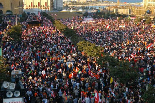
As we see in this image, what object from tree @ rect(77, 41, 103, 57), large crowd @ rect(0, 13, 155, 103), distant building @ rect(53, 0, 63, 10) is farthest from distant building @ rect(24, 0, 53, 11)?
tree @ rect(77, 41, 103, 57)

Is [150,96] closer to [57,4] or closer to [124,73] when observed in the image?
[124,73]

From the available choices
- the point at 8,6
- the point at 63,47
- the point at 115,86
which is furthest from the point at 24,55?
the point at 8,6

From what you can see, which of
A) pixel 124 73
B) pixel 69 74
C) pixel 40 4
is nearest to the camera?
pixel 124 73

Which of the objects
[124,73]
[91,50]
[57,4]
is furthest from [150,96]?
[57,4]

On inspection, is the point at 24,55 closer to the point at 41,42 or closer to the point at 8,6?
the point at 41,42

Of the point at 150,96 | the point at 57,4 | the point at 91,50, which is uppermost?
the point at 57,4

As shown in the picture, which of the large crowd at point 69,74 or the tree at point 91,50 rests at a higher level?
the tree at point 91,50

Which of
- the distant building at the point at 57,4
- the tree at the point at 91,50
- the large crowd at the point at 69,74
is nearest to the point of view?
the large crowd at the point at 69,74

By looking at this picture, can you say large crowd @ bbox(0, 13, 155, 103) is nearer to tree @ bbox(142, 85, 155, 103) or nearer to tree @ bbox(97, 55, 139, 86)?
tree @ bbox(97, 55, 139, 86)

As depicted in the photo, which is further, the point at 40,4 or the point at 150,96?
the point at 40,4

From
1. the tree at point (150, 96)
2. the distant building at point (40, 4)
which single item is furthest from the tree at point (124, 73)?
the distant building at point (40, 4)

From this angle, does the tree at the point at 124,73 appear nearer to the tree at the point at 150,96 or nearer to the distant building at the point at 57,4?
the tree at the point at 150,96

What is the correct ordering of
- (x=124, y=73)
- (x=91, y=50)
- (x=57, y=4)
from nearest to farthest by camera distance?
(x=124, y=73) < (x=91, y=50) < (x=57, y=4)

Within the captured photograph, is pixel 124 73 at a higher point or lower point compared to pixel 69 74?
higher
